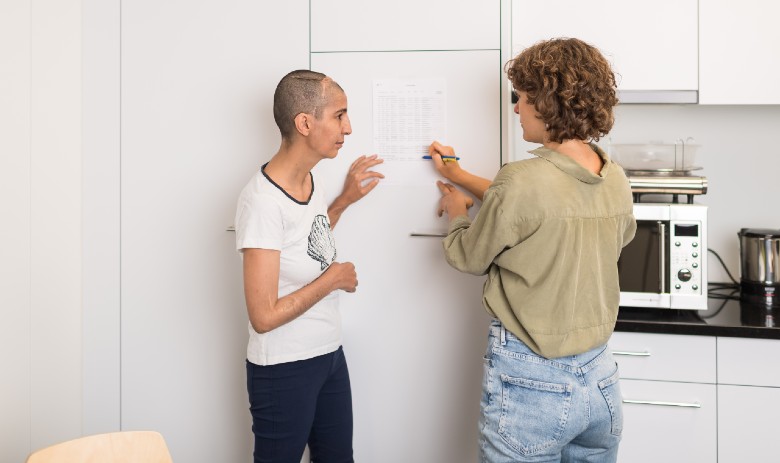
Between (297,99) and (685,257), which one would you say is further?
(685,257)

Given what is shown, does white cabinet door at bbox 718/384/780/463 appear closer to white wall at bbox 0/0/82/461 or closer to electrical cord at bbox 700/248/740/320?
electrical cord at bbox 700/248/740/320

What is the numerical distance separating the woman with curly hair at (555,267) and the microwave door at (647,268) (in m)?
0.60

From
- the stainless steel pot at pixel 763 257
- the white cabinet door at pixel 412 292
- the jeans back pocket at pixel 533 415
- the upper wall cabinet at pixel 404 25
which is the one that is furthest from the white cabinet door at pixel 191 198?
the stainless steel pot at pixel 763 257

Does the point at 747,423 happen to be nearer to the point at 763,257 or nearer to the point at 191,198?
the point at 763,257

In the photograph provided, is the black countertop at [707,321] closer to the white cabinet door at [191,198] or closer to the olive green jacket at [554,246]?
the olive green jacket at [554,246]

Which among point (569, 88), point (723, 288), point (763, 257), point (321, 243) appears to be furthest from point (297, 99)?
point (723, 288)

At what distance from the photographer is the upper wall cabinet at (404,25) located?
223 centimetres

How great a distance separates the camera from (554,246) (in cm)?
160

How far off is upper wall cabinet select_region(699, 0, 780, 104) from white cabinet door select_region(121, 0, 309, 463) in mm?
1299

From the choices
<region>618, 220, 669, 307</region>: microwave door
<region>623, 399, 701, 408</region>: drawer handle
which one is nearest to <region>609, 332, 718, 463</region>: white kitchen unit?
<region>623, 399, 701, 408</region>: drawer handle

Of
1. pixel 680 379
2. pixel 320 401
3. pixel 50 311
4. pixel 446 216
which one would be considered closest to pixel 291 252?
pixel 320 401

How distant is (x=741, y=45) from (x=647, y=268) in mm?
782

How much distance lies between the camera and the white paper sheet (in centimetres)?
226

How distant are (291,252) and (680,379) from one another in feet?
3.88
